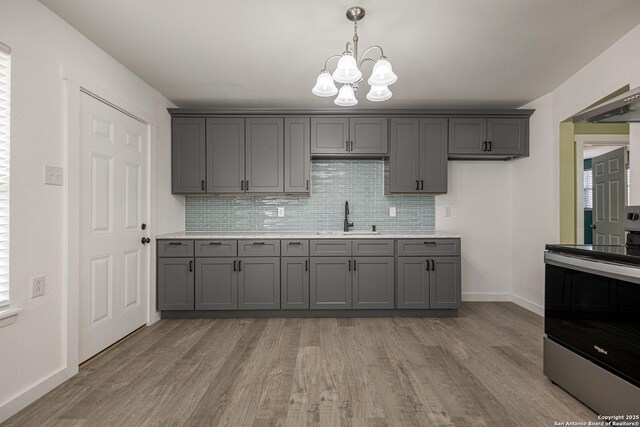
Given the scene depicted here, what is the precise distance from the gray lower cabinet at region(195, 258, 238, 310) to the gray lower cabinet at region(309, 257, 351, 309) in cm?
86

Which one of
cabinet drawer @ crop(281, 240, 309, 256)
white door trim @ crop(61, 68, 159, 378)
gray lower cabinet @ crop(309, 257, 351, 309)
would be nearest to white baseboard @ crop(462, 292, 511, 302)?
gray lower cabinet @ crop(309, 257, 351, 309)

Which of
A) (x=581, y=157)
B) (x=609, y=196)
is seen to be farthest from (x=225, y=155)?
(x=609, y=196)

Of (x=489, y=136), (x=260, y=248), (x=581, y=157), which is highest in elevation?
(x=489, y=136)

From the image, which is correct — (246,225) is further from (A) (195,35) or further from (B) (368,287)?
(A) (195,35)

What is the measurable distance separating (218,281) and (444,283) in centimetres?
251

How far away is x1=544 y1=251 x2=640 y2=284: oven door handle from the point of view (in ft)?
5.05

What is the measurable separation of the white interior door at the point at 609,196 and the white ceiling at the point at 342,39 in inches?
63.9

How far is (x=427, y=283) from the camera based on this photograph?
3.50 metres

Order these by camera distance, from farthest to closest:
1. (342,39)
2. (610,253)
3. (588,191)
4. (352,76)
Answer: (588,191)
(342,39)
(352,76)
(610,253)

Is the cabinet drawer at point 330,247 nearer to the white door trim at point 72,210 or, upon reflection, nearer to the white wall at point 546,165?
the white door trim at point 72,210

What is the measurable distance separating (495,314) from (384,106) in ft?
9.00

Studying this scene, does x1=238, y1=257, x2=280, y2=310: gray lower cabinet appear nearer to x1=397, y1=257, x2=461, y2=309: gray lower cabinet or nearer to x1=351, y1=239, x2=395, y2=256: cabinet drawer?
x1=351, y1=239, x2=395, y2=256: cabinet drawer

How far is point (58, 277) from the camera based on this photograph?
85.0 inches

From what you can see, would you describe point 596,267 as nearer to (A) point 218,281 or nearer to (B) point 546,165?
(B) point 546,165
